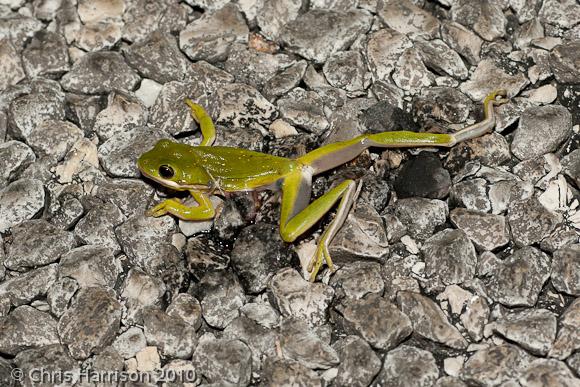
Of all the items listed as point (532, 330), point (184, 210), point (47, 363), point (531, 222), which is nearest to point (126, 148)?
point (184, 210)

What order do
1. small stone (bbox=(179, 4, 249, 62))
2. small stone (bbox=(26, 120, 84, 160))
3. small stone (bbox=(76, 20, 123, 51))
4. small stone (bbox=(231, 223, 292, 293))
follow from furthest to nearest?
small stone (bbox=(76, 20, 123, 51)), small stone (bbox=(179, 4, 249, 62)), small stone (bbox=(26, 120, 84, 160)), small stone (bbox=(231, 223, 292, 293))

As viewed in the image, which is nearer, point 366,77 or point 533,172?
point 533,172

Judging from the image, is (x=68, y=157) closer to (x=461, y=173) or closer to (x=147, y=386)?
(x=147, y=386)

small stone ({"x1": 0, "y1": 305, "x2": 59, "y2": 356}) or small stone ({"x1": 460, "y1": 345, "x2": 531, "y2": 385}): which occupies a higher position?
small stone ({"x1": 460, "y1": 345, "x2": 531, "y2": 385})

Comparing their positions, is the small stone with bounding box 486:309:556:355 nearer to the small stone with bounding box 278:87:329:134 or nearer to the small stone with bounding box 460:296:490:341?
the small stone with bounding box 460:296:490:341

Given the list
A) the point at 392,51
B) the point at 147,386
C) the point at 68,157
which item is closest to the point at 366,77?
the point at 392,51

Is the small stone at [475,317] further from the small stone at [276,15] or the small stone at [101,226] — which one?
the small stone at [276,15]

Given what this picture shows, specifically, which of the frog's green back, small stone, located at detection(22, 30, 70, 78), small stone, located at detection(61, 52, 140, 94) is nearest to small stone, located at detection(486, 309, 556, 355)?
the frog's green back
